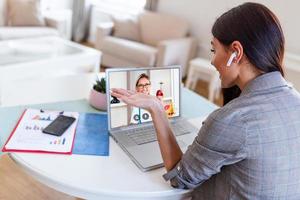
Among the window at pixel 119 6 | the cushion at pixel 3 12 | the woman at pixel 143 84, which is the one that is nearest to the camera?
the woman at pixel 143 84

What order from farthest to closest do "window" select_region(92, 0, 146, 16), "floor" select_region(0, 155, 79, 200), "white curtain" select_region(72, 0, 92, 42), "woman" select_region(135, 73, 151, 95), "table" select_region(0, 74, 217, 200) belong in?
1. "white curtain" select_region(72, 0, 92, 42)
2. "window" select_region(92, 0, 146, 16)
3. "floor" select_region(0, 155, 79, 200)
4. "woman" select_region(135, 73, 151, 95)
5. "table" select_region(0, 74, 217, 200)

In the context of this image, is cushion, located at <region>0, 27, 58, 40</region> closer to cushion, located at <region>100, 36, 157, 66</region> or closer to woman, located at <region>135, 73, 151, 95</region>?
cushion, located at <region>100, 36, 157, 66</region>

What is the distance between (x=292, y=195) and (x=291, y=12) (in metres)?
2.90

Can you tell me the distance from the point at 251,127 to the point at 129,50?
3052mm

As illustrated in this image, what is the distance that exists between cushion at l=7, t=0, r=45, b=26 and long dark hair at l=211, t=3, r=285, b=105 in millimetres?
3712

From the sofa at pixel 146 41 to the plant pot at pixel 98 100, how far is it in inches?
86.2

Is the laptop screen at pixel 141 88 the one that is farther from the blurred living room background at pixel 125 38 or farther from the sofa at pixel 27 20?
the sofa at pixel 27 20

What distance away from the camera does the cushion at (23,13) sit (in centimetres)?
410

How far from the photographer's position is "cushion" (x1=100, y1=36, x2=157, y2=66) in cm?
366

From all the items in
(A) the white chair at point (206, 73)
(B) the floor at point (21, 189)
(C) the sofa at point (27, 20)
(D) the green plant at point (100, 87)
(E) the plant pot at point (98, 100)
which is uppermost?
(D) the green plant at point (100, 87)

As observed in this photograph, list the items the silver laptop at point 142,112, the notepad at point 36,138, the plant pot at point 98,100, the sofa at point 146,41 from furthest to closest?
the sofa at point 146,41 → the plant pot at point 98,100 → the silver laptop at point 142,112 → the notepad at point 36,138

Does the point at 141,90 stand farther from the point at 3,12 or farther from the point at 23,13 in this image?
the point at 3,12

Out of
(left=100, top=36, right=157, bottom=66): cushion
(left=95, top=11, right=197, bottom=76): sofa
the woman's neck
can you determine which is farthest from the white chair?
the woman's neck

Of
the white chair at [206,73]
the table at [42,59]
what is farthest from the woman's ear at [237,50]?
the white chair at [206,73]
